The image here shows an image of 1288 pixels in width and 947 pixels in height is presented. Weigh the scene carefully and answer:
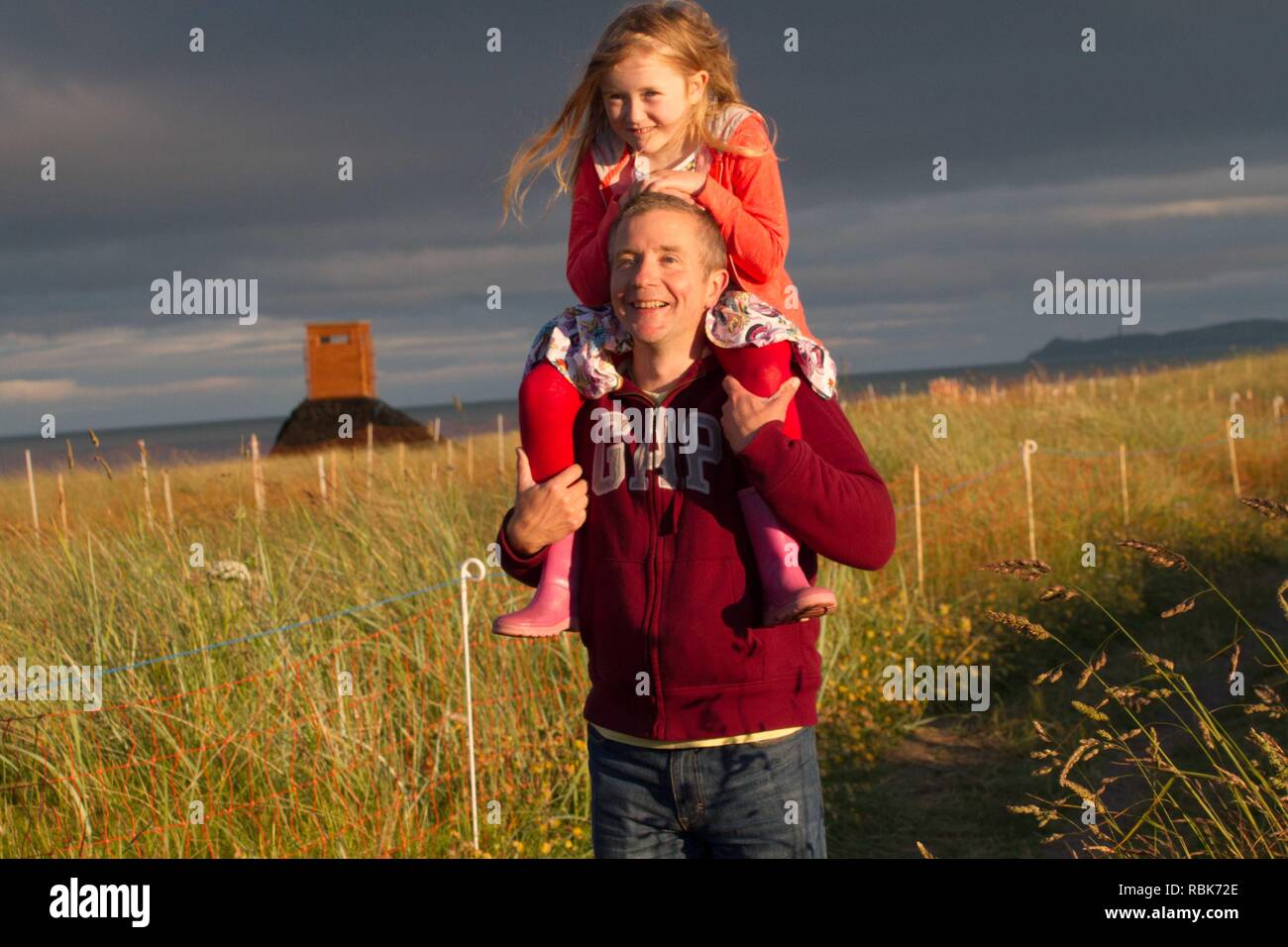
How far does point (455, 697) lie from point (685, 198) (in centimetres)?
353

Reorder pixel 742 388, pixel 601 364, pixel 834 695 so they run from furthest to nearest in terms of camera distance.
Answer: pixel 834 695, pixel 601 364, pixel 742 388

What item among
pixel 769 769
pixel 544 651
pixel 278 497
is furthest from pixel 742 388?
pixel 278 497

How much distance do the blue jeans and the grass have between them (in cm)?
68

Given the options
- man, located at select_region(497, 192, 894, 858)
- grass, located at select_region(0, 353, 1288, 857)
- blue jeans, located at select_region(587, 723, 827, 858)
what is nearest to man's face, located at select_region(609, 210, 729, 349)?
man, located at select_region(497, 192, 894, 858)

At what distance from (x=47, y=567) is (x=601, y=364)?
4.66 meters

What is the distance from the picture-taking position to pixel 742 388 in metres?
2.19

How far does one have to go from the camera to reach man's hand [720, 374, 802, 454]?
7.04 feet

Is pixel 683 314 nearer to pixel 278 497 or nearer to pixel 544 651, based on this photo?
pixel 544 651

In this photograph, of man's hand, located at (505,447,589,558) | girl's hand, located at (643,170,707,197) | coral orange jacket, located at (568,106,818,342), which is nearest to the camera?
man's hand, located at (505,447,589,558)

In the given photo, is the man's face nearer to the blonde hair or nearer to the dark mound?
the blonde hair

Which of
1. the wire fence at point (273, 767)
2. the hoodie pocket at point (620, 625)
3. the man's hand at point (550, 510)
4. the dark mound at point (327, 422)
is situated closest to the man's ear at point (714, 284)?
the man's hand at point (550, 510)

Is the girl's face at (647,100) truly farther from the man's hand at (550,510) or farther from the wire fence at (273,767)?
the wire fence at (273,767)

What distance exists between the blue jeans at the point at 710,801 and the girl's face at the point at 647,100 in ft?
4.41

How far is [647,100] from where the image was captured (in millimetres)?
2738
